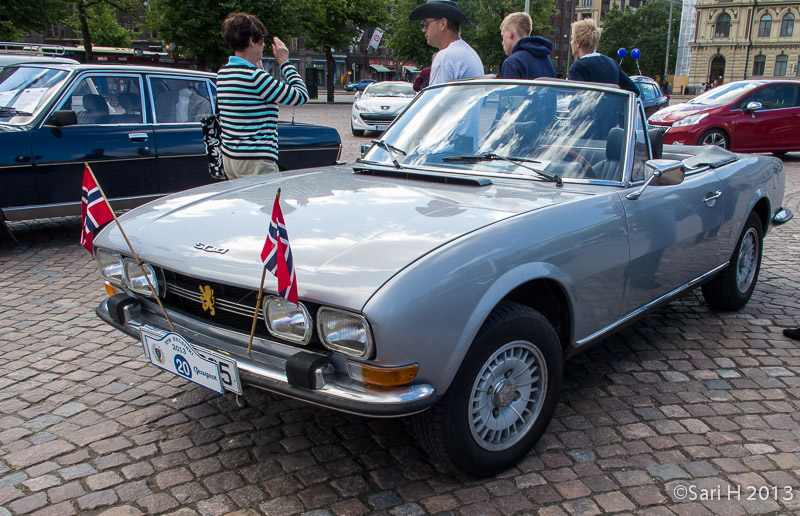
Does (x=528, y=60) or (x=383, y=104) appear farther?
(x=383, y=104)

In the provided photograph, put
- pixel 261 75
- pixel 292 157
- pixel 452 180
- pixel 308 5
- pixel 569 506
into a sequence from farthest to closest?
pixel 308 5, pixel 292 157, pixel 261 75, pixel 452 180, pixel 569 506

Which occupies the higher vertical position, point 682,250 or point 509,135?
point 509,135

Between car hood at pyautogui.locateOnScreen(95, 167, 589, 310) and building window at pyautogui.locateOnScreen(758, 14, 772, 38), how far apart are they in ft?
316

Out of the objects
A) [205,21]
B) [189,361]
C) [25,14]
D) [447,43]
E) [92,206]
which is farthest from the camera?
[205,21]

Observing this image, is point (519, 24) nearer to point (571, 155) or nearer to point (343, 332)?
point (571, 155)

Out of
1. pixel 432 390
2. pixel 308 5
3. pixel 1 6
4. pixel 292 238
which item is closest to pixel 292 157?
pixel 292 238

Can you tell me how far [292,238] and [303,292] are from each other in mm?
395

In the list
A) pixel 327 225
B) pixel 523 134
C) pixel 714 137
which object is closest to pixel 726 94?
pixel 714 137

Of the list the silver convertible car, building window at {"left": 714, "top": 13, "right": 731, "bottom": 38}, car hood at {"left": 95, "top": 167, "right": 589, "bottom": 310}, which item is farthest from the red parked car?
building window at {"left": 714, "top": 13, "right": 731, "bottom": 38}

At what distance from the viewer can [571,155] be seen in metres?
3.35

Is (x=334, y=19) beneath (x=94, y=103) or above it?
above

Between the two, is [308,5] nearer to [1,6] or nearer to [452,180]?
[1,6]

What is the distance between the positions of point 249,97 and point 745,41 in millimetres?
95267

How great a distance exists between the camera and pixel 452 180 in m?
3.24
